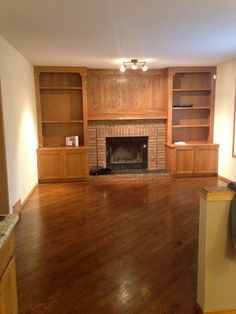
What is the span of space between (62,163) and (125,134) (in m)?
1.70

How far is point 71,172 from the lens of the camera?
20.8ft

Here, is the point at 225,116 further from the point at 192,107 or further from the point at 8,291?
the point at 8,291

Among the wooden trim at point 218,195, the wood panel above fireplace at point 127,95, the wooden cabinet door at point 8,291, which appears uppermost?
the wood panel above fireplace at point 127,95

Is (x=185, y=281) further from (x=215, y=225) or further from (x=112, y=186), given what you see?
(x=112, y=186)

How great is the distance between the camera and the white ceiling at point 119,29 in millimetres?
2805

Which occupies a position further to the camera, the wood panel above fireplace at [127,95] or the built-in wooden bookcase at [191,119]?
the wood panel above fireplace at [127,95]

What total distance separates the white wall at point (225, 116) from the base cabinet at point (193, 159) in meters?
0.18

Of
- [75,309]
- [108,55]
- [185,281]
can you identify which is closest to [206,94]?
[108,55]

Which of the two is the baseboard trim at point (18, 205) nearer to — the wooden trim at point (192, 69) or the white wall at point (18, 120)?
the white wall at point (18, 120)

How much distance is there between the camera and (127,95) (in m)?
6.88

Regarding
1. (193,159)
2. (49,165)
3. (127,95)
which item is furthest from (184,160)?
(49,165)

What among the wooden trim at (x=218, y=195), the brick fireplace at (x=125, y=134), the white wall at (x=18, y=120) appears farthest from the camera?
the brick fireplace at (x=125, y=134)

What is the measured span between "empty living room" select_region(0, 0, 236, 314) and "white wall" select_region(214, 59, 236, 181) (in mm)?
44

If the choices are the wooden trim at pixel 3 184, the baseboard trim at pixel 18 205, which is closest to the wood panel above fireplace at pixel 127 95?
the baseboard trim at pixel 18 205
